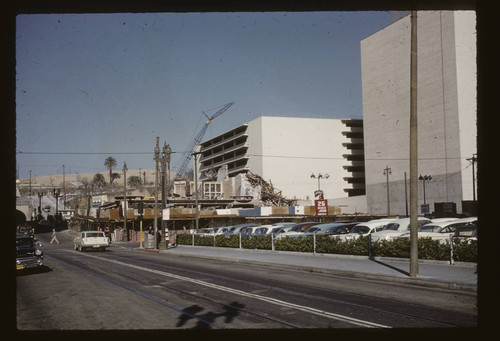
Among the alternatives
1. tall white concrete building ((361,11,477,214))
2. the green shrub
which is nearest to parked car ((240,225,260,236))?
the green shrub

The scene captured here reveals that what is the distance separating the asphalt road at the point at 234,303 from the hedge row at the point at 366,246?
431cm

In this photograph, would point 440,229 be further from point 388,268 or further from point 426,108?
point 426,108

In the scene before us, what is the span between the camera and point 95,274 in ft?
65.3

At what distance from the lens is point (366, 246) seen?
22.8m

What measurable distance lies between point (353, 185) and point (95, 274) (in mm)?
102030

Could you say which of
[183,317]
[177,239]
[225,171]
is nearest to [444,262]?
[183,317]

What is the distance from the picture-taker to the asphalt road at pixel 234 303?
30.3 ft

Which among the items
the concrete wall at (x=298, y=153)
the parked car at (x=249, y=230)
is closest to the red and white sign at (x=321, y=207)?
the parked car at (x=249, y=230)

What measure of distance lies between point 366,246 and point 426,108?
197 feet

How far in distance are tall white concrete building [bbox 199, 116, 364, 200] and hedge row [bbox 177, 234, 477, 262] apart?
242ft

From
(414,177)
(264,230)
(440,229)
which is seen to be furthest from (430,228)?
(264,230)

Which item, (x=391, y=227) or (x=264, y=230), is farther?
(x=264, y=230)

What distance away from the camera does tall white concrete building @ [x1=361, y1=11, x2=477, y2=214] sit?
70.6 meters
